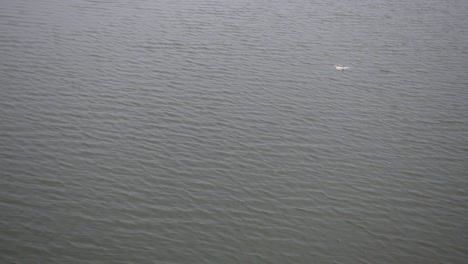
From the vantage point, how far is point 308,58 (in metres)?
22.0

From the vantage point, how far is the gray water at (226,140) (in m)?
12.1

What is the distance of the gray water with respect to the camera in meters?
12.1

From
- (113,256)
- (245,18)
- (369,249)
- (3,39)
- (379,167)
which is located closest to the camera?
(113,256)

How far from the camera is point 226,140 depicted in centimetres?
1587

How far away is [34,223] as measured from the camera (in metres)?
12.0

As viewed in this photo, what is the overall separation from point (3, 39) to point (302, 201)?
46.1ft

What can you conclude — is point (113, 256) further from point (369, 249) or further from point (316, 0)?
point (316, 0)

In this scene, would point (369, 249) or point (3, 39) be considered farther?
point (3, 39)

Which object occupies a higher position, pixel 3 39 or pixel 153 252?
pixel 3 39

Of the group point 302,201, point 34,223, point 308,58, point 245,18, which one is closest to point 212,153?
point 302,201

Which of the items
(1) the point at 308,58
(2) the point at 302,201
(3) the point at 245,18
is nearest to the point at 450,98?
(1) the point at 308,58

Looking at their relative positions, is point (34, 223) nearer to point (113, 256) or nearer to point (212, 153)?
point (113, 256)

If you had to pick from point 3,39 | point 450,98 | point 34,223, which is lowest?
point 450,98

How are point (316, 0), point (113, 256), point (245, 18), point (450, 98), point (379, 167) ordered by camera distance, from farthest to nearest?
point (316, 0), point (245, 18), point (450, 98), point (379, 167), point (113, 256)
